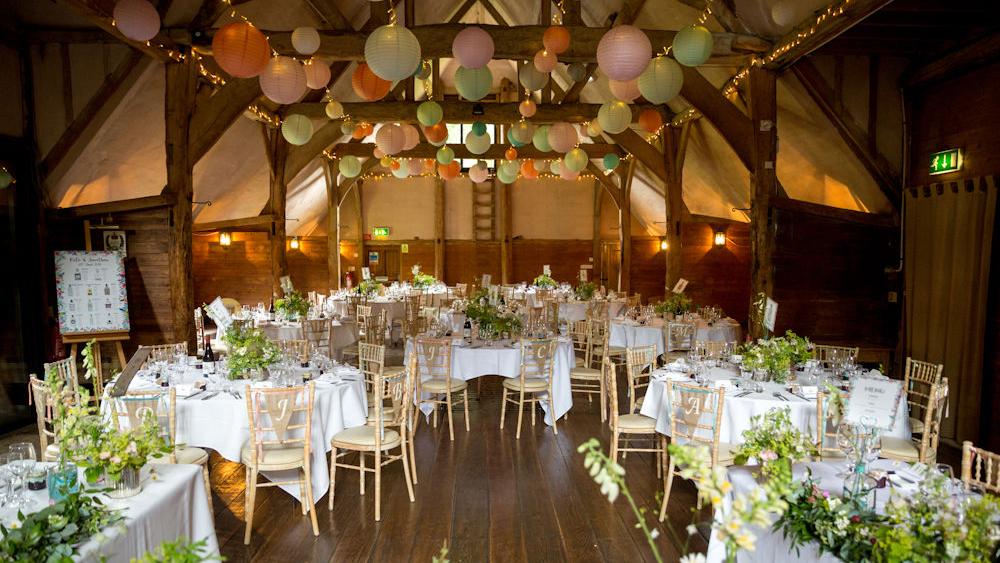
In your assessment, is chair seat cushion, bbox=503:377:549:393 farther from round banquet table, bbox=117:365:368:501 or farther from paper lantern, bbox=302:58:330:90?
paper lantern, bbox=302:58:330:90

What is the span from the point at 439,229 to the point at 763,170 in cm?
1241

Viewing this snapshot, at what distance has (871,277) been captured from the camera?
26.2 ft

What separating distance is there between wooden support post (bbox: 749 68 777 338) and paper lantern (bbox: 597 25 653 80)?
3571mm

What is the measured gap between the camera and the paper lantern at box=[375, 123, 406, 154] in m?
8.08

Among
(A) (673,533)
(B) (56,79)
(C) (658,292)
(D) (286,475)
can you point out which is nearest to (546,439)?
(A) (673,533)

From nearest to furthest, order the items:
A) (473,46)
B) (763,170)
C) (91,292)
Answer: (473,46) < (91,292) < (763,170)

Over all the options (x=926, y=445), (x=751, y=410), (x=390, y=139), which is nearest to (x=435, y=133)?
(x=390, y=139)

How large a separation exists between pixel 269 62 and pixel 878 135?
7169 millimetres

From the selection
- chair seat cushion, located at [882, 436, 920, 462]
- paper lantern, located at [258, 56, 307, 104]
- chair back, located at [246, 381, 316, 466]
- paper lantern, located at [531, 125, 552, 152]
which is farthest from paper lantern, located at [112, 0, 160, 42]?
chair seat cushion, located at [882, 436, 920, 462]

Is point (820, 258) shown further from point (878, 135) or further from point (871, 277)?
point (878, 135)

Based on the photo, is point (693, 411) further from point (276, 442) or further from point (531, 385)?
point (276, 442)

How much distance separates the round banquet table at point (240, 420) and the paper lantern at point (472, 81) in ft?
11.4

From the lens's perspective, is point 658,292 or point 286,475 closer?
point 286,475

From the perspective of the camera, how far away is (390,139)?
807 centimetres
